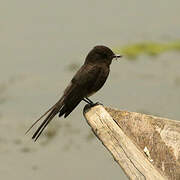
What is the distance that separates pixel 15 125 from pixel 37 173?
1.09m

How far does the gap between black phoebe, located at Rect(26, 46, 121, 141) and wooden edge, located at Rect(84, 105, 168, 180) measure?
49 cm

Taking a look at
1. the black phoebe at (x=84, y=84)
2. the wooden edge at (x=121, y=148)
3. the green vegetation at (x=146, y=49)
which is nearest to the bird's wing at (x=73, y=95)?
the black phoebe at (x=84, y=84)

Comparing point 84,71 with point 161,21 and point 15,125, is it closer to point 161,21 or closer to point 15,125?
point 15,125

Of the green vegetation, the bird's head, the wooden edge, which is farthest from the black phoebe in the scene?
the green vegetation

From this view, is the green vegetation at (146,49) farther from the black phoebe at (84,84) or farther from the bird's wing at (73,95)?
the bird's wing at (73,95)

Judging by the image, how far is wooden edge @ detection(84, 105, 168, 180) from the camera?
459 cm

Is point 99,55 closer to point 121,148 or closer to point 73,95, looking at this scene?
point 73,95

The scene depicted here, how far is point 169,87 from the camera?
10.2m

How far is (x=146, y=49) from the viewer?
37.9 ft

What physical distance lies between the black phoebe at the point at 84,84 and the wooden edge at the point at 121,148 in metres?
0.49

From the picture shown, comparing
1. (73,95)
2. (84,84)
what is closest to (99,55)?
(84,84)

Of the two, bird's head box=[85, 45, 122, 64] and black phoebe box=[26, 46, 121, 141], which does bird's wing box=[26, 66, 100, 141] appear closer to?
black phoebe box=[26, 46, 121, 141]

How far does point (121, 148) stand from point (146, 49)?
6.78m

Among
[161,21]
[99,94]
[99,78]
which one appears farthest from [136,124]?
[161,21]
